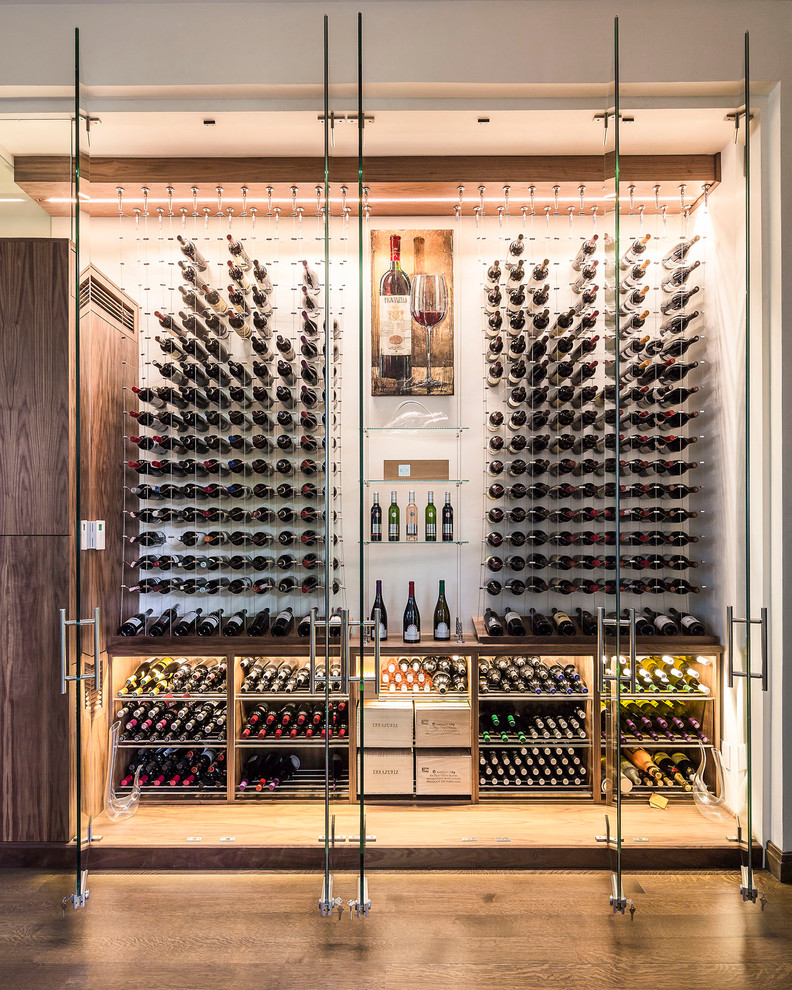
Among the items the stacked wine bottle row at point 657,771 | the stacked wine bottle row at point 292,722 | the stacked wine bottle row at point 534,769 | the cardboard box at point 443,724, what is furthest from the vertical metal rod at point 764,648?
the stacked wine bottle row at point 292,722

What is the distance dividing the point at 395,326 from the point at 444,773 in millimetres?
2175

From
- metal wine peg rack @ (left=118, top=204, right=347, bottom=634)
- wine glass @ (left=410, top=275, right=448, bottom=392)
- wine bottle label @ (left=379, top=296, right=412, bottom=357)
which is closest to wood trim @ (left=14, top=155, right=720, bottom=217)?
metal wine peg rack @ (left=118, top=204, right=347, bottom=634)

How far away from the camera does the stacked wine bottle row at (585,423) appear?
2.51 metres

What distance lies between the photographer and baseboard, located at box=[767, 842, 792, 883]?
2.17 metres

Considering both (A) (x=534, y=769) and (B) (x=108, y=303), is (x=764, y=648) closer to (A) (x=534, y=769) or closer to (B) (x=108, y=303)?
(A) (x=534, y=769)

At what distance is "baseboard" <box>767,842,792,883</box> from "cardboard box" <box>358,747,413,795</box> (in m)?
1.50

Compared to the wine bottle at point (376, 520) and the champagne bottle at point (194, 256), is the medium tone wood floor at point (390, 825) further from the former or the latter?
the champagne bottle at point (194, 256)

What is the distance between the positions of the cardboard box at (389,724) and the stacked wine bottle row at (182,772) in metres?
0.73

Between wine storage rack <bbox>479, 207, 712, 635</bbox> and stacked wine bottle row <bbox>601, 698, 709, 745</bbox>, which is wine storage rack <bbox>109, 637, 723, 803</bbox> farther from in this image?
wine storage rack <bbox>479, 207, 712, 635</bbox>

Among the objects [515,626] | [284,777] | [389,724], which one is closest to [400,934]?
[389,724]

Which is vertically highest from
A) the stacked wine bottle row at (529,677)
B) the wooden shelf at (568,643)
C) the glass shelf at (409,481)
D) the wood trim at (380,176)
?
the wood trim at (380,176)

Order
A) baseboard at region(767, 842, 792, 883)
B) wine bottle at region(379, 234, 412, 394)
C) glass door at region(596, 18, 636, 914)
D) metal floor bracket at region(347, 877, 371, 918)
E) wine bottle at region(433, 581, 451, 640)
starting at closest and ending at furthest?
glass door at region(596, 18, 636, 914) → metal floor bracket at region(347, 877, 371, 918) → baseboard at region(767, 842, 792, 883) → wine bottle at region(379, 234, 412, 394) → wine bottle at region(433, 581, 451, 640)

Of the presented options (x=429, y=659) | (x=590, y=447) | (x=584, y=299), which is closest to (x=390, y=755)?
(x=429, y=659)

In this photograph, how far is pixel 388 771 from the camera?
2.57 meters
